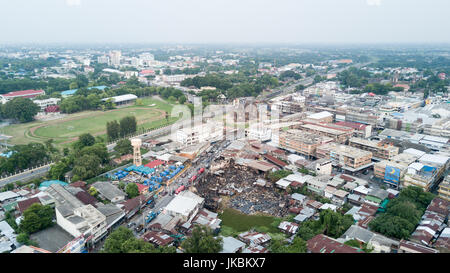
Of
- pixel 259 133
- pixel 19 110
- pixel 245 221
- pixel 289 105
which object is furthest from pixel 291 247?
pixel 19 110

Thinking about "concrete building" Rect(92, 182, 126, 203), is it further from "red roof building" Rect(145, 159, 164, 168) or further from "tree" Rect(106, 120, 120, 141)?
"tree" Rect(106, 120, 120, 141)

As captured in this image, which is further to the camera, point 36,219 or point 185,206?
point 185,206

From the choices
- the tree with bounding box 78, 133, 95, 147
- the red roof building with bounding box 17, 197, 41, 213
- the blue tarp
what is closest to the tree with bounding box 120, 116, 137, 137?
the tree with bounding box 78, 133, 95, 147

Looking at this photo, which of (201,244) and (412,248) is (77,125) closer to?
(201,244)

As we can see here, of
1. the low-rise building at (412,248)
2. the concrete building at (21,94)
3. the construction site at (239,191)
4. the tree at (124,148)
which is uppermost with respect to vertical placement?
the concrete building at (21,94)

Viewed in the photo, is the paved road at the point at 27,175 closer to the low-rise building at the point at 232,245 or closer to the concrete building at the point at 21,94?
the low-rise building at the point at 232,245

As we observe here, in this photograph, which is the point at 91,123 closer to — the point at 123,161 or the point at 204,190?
the point at 123,161

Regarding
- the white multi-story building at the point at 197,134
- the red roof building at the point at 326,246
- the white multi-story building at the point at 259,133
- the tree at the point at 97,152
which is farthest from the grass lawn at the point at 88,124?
the red roof building at the point at 326,246
